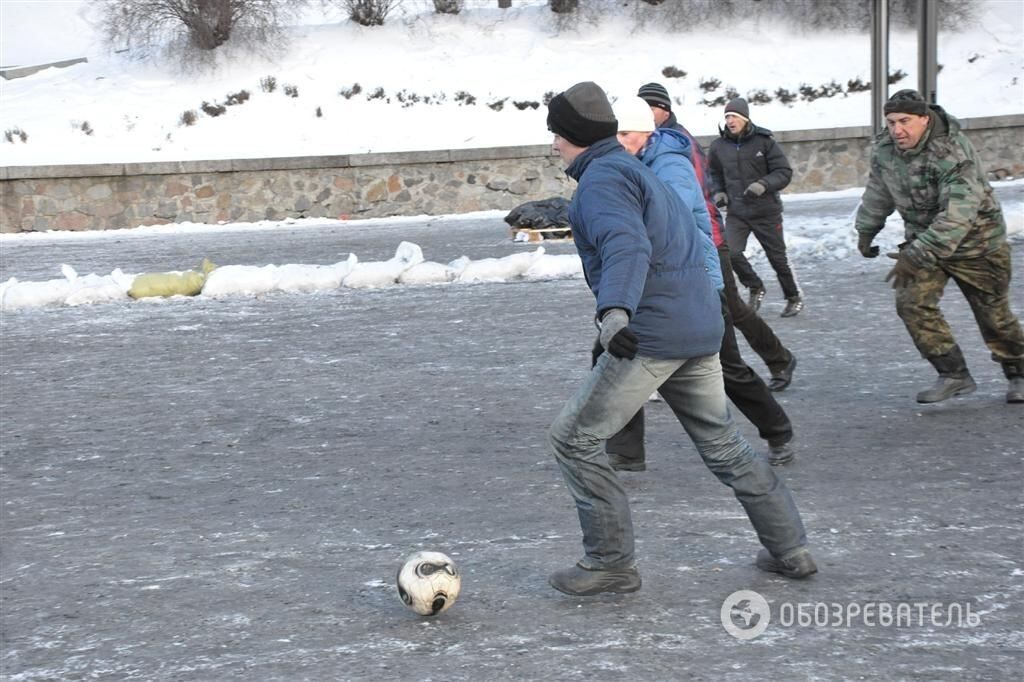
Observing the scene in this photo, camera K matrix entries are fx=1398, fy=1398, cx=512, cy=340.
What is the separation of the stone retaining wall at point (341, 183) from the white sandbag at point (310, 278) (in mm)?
10172

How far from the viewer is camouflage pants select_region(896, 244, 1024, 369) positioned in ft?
23.5

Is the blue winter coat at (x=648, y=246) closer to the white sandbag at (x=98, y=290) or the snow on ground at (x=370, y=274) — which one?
the snow on ground at (x=370, y=274)

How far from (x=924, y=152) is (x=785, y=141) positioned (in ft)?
57.2

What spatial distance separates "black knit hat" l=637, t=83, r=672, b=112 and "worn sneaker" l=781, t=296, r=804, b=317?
13.0 feet

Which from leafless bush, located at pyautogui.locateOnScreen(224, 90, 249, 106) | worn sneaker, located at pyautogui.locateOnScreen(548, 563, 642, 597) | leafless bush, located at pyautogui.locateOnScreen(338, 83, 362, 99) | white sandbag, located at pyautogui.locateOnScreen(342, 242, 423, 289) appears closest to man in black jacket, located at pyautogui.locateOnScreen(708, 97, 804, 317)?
white sandbag, located at pyautogui.locateOnScreen(342, 242, 423, 289)

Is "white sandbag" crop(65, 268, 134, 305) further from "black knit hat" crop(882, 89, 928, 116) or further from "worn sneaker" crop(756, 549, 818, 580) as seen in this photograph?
"worn sneaker" crop(756, 549, 818, 580)

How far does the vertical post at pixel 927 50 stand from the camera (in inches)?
617

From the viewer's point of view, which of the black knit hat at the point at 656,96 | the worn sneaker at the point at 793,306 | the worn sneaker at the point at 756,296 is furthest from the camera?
the worn sneaker at the point at 756,296

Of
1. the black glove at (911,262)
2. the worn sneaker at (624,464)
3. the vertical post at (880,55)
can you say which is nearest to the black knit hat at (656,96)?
the black glove at (911,262)

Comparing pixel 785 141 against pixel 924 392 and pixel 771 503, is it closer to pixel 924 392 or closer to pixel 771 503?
pixel 924 392

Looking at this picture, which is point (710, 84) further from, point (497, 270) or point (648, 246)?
point (648, 246)

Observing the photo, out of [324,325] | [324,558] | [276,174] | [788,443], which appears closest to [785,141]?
[276,174]

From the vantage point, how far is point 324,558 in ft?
16.6

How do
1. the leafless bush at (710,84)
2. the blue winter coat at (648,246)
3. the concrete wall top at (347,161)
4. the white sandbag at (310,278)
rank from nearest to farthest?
the blue winter coat at (648,246)
the white sandbag at (310,278)
the concrete wall top at (347,161)
the leafless bush at (710,84)
